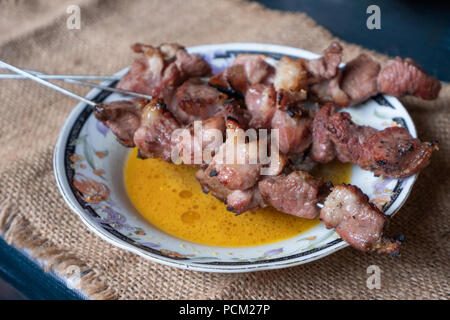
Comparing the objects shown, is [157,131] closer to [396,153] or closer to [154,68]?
[154,68]

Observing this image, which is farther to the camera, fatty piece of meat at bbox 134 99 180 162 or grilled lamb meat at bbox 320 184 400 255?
fatty piece of meat at bbox 134 99 180 162

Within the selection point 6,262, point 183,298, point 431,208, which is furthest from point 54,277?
point 431,208

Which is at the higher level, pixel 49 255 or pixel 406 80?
pixel 406 80

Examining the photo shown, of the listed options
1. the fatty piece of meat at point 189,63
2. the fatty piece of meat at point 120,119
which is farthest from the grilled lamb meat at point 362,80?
the fatty piece of meat at point 120,119

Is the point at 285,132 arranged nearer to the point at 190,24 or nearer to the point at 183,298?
the point at 183,298

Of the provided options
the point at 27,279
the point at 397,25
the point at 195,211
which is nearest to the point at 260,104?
the point at 195,211

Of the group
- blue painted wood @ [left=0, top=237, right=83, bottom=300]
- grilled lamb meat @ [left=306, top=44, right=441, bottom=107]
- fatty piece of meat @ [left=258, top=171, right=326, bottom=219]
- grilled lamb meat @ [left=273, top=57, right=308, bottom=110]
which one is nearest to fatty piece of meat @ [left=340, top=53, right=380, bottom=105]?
grilled lamb meat @ [left=306, top=44, right=441, bottom=107]

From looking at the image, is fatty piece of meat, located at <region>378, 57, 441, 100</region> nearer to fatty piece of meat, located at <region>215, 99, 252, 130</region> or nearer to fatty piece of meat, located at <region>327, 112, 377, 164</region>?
fatty piece of meat, located at <region>327, 112, 377, 164</region>
